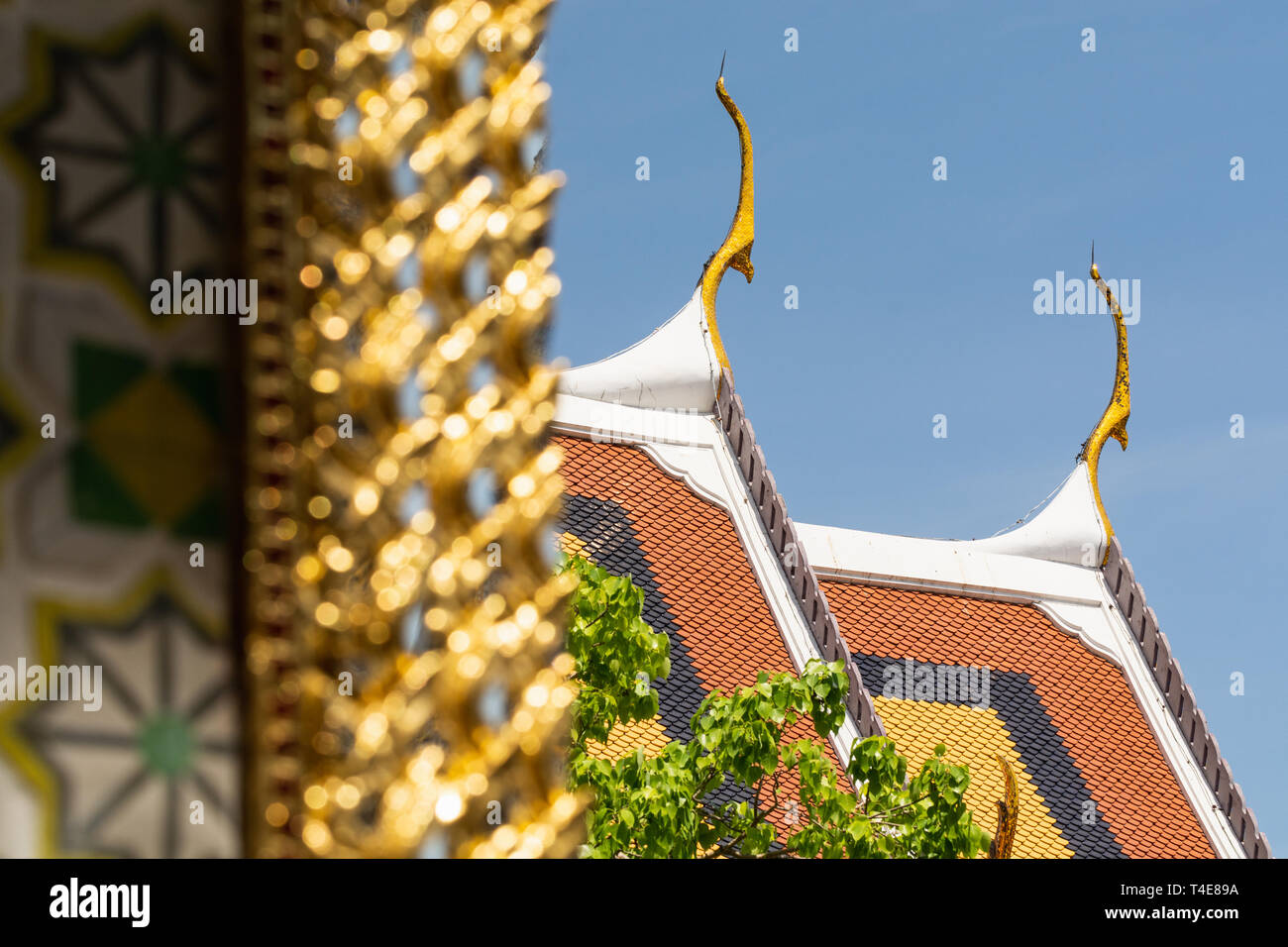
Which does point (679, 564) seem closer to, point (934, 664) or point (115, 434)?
point (934, 664)

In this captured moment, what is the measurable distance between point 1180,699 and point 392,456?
20326 mm

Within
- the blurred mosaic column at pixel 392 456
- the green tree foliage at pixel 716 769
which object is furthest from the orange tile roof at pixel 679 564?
the blurred mosaic column at pixel 392 456

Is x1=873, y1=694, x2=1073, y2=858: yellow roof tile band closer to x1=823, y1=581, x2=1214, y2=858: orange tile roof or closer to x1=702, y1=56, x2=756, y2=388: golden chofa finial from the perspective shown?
x1=823, y1=581, x2=1214, y2=858: orange tile roof

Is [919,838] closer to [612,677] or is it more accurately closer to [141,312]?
[612,677]

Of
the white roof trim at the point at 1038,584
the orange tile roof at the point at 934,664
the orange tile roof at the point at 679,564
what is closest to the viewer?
the orange tile roof at the point at 679,564

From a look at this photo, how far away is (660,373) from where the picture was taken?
1898 cm

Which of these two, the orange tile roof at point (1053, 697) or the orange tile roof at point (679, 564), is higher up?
the orange tile roof at point (679, 564)

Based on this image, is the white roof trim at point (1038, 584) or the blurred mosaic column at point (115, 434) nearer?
the blurred mosaic column at point (115, 434)

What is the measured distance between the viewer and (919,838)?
1100cm

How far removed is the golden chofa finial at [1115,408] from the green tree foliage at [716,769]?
1194cm

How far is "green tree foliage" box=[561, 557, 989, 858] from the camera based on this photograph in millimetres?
10148

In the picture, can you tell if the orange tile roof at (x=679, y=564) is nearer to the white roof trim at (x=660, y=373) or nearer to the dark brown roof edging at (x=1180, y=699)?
the white roof trim at (x=660, y=373)

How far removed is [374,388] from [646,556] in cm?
1569

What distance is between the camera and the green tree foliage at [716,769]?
33.3 feet
